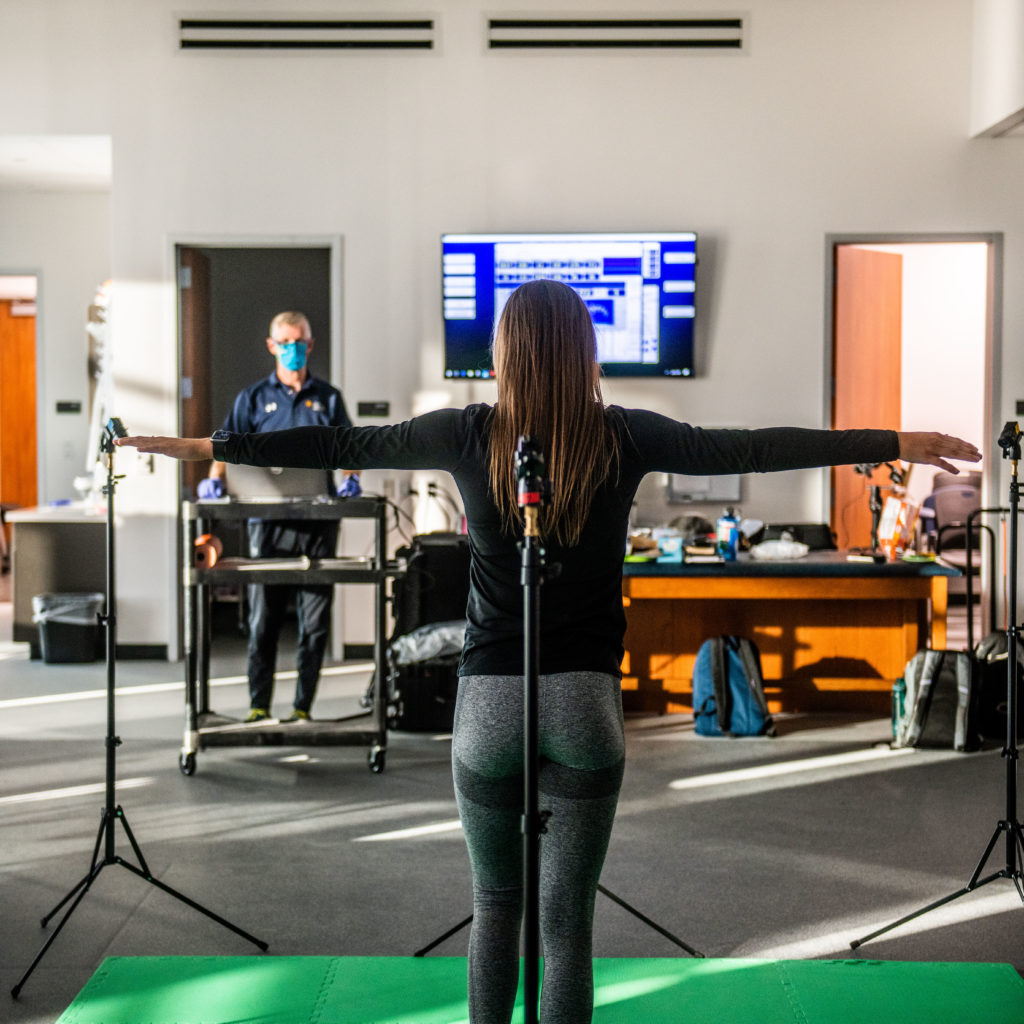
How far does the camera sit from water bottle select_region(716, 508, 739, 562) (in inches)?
207

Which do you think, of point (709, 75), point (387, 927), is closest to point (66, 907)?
point (387, 927)

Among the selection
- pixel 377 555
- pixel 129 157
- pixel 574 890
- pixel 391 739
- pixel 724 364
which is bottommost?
pixel 391 739

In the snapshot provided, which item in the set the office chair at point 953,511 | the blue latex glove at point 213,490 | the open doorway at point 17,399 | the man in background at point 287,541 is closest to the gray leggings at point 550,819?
the blue latex glove at point 213,490

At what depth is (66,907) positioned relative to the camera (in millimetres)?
3109

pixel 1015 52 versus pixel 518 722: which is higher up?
pixel 1015 52

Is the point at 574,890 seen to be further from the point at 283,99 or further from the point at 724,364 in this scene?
the point at 283,99

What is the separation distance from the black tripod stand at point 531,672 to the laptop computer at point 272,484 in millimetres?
2621

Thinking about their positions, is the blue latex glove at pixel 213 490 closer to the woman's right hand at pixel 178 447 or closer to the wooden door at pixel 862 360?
the woman's right hand at pixel 178 447

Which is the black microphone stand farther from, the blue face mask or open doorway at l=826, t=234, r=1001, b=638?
open doorway at l=826, t=234, r=1001, b=638

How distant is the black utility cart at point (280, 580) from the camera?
13.8 ft

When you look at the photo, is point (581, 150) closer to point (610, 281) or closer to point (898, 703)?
point (610, 281)

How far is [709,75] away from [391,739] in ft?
12.6

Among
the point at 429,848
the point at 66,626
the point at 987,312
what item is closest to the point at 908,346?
the point at 987,312

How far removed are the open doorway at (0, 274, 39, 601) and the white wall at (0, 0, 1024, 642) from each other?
20.9ft
